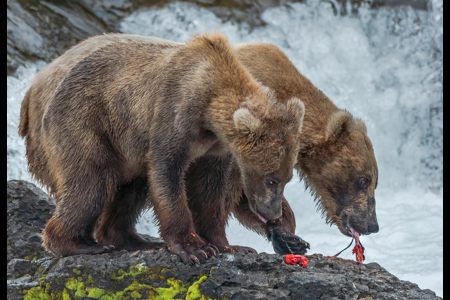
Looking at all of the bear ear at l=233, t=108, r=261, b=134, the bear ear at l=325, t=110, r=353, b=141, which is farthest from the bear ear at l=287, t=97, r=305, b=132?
the bear ear at l=325, t=110, r=353, b=141

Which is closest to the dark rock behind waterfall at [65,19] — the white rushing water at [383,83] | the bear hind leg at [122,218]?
the white rushing water at [383,83]

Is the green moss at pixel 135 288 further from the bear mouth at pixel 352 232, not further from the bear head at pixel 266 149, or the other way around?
the bear mouth at pixel 352 232

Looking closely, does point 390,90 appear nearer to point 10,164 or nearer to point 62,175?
point 10,164

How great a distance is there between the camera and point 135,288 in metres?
6.46

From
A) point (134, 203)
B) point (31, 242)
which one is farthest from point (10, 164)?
point (134, 203)

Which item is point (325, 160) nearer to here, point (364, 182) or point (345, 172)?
point (345, 172)

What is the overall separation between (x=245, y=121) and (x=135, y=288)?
214cm

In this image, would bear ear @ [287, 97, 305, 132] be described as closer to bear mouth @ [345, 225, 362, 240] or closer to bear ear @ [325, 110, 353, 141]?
bear ear @ [325, 110, 353, 141]

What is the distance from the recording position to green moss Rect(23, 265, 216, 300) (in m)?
6.30

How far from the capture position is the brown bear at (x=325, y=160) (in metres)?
8.02

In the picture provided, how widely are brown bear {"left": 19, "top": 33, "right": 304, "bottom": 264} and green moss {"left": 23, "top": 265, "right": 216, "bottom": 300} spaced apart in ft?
0.94

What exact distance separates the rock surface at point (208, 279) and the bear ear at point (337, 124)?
1.82 metres

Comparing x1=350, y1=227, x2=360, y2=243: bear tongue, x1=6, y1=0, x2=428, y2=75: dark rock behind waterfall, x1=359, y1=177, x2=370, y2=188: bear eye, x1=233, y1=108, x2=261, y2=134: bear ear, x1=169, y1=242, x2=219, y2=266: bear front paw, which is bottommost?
x1=169, y1=242, x2=219, y2=266: bear front paw

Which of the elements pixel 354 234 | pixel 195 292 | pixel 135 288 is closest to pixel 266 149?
pixel 195 292
